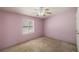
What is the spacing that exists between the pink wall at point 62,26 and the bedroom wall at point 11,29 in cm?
15

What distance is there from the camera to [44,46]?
1.66m

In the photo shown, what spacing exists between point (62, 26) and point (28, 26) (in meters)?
0.61

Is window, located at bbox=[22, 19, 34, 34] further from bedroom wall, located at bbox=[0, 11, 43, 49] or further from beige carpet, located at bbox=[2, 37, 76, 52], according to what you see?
beige carpet, located at bbox=[2, 37, 76, 52]

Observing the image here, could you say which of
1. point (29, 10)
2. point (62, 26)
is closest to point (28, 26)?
point (29, 10)

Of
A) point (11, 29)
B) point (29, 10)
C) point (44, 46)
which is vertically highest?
point (29, 10)

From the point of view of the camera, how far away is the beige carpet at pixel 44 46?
5.32 feet

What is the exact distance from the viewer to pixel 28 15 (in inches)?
65.9

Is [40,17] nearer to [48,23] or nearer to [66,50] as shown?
[48,23]

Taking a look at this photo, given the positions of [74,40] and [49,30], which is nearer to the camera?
[74,40]

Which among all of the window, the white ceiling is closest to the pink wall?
the white ceiling

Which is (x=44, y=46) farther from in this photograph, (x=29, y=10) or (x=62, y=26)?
(x=29, y=10)

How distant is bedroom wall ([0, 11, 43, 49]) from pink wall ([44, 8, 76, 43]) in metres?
0.15
